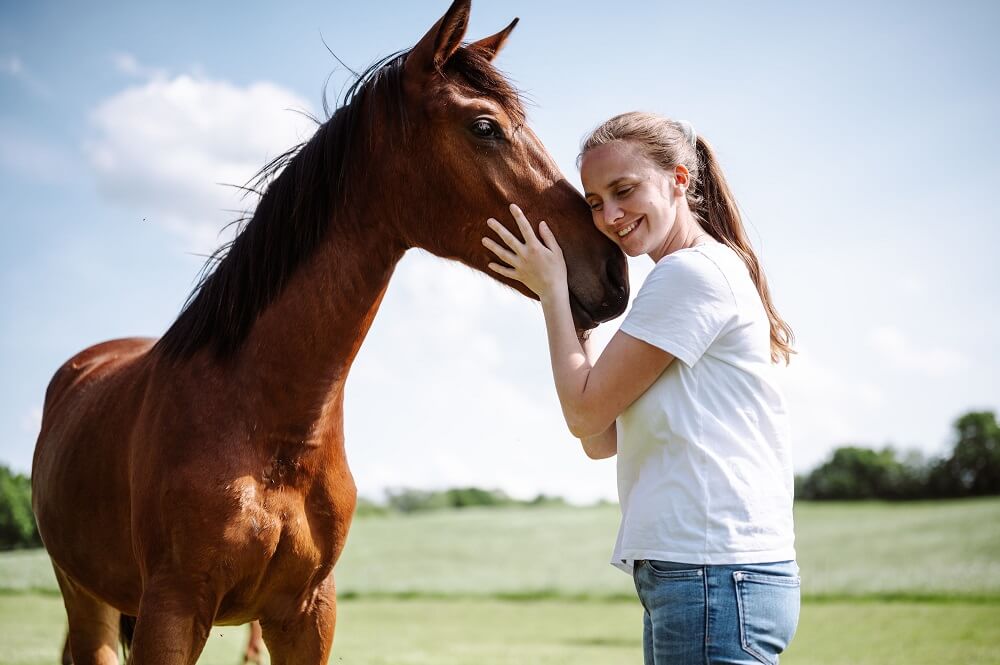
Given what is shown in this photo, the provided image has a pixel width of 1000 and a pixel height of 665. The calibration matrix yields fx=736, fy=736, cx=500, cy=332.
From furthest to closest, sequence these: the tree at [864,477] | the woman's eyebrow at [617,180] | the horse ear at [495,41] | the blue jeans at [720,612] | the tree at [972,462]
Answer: the tree at [864,477] < the tree at [972,462] < the horse ear at [495,41] < the woman's eyebrow at [617,180] < the blue jeans at [720,612]

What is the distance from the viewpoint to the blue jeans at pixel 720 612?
5.19ft

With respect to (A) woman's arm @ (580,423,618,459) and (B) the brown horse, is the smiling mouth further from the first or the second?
(A) woman's arm @ (580,423,618,459)

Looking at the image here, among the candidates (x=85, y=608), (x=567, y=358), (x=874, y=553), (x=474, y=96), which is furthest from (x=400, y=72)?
(x=874, y=553)

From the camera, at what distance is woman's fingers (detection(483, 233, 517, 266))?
200 centimetres

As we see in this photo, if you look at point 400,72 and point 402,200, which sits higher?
point 400,72

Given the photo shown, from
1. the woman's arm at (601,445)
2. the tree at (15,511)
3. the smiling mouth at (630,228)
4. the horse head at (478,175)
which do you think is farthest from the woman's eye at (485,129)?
the tree at (15,511)

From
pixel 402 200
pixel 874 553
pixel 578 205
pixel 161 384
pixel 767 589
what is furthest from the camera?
pixel 874 553

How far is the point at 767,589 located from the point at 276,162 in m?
2.02

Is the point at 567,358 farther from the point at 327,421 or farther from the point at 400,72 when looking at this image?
the point at 400,72

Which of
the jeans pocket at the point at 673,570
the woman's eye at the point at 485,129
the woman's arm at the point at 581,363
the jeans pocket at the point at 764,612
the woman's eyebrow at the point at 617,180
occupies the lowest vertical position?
the jeans pocket at the point at 764,612

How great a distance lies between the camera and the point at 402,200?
7.33ft

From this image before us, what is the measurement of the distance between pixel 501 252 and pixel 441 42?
0.67 metres

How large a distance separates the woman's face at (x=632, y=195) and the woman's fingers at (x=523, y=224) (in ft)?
0.62

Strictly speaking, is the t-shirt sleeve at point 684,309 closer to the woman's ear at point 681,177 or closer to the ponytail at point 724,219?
the woman's ear at point 681,177
